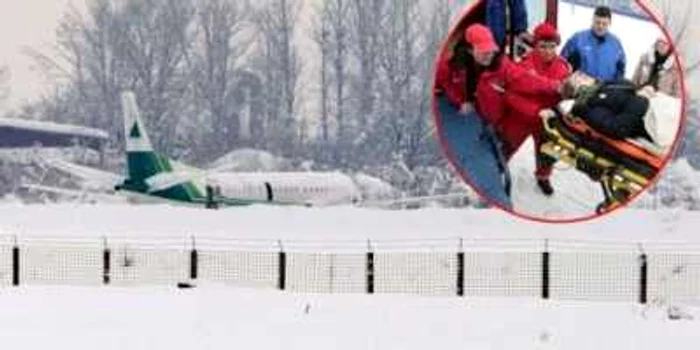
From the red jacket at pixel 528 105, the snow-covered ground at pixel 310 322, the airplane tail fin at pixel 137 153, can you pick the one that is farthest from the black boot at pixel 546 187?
the airplane tail fin at pixel 137 153

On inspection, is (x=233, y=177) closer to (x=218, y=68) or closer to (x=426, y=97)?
(x=426, y=97)

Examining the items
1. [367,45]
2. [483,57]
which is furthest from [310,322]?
[367,45]

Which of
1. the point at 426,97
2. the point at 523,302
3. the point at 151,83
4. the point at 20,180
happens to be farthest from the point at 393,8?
the point at 523,302

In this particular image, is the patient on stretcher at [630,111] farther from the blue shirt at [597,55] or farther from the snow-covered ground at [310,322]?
the snow-covered ground at [310,322]

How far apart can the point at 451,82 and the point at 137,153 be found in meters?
36.7

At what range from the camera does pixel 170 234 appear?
46.9 meters

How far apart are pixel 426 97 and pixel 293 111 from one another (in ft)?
46.5

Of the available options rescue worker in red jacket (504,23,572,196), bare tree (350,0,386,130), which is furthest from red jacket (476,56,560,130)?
bare tree (350,0,386,130)

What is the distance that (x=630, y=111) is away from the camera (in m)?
34.8

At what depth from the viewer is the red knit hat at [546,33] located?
34.2m

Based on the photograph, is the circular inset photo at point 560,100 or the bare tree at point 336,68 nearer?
the circular inset photo at point 560,100

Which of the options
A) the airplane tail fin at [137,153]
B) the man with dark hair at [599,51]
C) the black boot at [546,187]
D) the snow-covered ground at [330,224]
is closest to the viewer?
the man with dark hair at [599,51]

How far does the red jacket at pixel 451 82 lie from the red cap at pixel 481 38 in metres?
0.91

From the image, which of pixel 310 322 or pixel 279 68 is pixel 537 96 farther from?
pixel 279 68
